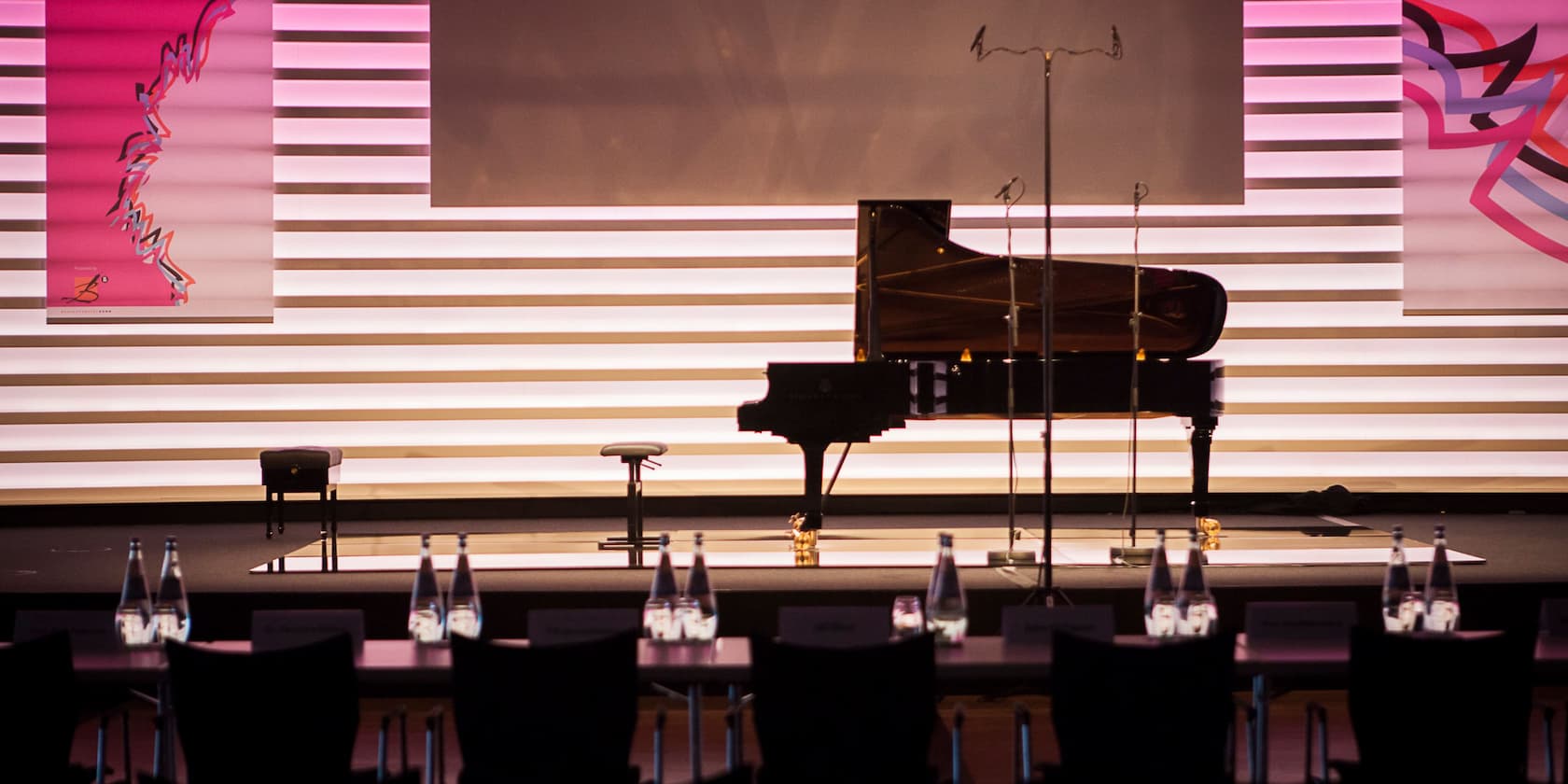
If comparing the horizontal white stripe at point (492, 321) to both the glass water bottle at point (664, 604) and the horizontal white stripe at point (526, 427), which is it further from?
the glass water bottle at point (664, 604)

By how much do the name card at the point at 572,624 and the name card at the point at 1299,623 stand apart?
56.0 inches

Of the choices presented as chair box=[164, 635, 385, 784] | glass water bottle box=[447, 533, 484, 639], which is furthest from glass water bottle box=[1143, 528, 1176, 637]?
chair box=[164, 635, 385, 784]

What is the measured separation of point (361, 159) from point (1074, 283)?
438 cm

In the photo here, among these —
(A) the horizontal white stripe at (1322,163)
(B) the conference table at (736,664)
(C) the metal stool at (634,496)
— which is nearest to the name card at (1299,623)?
(B) the conference table at (736,664)

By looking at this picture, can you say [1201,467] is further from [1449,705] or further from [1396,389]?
[1449,705]

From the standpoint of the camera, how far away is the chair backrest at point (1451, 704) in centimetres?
240

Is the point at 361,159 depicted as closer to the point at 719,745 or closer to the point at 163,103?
the point at 163,103

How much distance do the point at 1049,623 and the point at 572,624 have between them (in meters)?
1.10

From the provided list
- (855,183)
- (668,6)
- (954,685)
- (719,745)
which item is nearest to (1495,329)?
(855,183)

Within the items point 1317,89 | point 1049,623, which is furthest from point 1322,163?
point 1049,623

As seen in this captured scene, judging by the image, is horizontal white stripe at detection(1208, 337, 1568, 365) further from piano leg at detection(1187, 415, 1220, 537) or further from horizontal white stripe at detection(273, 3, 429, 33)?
horizontal white stripe at detection(273, 3, 429, 33)

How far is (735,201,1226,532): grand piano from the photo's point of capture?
18.8ft

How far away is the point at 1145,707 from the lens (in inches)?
94.6

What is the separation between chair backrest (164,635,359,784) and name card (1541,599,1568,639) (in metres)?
2.64
